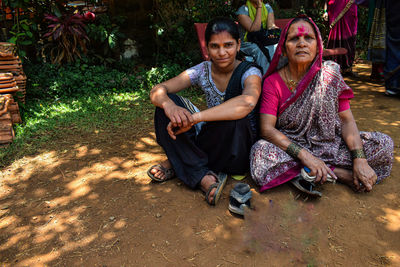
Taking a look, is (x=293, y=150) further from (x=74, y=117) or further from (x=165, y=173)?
(x=74, y=117)

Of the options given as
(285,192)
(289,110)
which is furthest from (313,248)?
(289,110)

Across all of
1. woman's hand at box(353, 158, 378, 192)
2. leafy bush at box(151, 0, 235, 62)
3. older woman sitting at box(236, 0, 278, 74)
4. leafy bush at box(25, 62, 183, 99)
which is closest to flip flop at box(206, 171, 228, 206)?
woman's hand at box(353, 158, 378, 192)

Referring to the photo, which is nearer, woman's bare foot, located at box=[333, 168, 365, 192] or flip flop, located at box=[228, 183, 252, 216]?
flip flop, located at box=[228, 183, 252, 216]

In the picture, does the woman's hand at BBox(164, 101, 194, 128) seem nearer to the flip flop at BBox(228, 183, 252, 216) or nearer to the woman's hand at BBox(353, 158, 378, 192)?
the flip flop at BBox(228, 183, 252, 216)

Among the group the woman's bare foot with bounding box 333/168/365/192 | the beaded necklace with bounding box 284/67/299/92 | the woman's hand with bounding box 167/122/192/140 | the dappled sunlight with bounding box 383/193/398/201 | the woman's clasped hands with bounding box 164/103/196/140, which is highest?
the beaded necklace with bounding box 284/67/299/92

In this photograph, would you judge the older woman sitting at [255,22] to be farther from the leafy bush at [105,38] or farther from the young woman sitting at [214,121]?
the leafy bush at [105,38]

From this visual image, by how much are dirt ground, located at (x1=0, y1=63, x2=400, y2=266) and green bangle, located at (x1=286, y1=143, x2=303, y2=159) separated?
315mm

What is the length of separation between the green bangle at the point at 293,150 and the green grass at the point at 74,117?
7.36 ft

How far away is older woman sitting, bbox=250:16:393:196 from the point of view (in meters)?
2.32

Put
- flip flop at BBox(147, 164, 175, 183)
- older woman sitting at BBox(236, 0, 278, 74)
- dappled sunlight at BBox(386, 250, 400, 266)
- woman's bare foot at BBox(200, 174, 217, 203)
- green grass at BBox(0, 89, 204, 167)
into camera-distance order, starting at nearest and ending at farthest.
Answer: dappled sunlight at BBox(386, 250, 400, 266)
woman's bare foot at BBox(200, 174, 217, 203)
flip flop at BBox(147, 164, 175, 183)
green grass at BBox(0, 89, 204, 167)
older woman sitting at BBox(236, 0, 278, 74)

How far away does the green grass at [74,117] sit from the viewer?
136 inches

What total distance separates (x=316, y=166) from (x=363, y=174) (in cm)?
40

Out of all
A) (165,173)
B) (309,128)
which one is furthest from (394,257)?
(165,173)

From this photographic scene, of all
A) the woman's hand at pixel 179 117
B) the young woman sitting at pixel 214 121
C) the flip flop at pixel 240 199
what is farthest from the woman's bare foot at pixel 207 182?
the woman's hand at pixel 179 117
